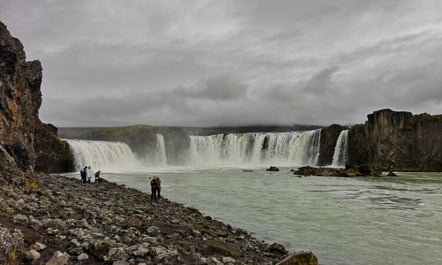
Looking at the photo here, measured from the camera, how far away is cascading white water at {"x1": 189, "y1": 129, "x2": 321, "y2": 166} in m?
88.1

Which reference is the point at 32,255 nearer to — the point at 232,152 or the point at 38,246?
the point at 38,246

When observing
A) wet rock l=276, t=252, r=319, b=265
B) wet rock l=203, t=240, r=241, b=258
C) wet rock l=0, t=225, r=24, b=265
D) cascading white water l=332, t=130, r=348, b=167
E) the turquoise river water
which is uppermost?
cascading white water l=332, t=130, r=348, b=167

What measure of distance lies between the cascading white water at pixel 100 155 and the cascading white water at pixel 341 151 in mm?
46067

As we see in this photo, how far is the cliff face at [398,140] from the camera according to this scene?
254ft

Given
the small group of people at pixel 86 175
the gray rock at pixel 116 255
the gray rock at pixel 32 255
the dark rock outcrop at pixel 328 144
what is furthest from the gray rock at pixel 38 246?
the dark rock outcrop at pixel 328 144

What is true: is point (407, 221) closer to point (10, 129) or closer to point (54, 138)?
point (10, 129)

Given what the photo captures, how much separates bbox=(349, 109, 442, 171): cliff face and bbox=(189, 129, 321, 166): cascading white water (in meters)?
11.7

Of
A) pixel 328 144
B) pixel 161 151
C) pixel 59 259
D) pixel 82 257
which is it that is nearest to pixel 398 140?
pixel 328 144

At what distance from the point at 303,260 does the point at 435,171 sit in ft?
255

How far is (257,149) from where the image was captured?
97562mm

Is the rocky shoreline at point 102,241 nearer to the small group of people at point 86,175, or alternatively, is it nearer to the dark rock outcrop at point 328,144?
the small group of people at point 86,175

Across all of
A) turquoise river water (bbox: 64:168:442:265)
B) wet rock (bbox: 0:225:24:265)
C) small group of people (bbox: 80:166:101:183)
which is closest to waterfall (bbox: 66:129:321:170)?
small group of people (bbox: 80:166:101:183)

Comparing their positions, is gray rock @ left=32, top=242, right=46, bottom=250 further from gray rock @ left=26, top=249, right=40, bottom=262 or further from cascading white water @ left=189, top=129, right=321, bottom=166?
cascading white water @ left=189, top=129, right=321, bottom=166

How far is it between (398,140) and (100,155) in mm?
63156
